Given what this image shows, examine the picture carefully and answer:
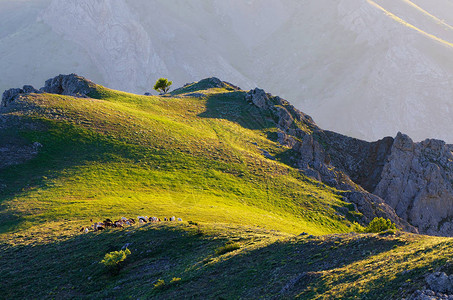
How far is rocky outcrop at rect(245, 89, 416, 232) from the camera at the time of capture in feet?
212

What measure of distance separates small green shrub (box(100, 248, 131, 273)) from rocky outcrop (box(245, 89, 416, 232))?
141 ft

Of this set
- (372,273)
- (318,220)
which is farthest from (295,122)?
(372,273)

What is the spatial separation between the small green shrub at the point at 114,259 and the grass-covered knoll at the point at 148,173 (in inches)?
427

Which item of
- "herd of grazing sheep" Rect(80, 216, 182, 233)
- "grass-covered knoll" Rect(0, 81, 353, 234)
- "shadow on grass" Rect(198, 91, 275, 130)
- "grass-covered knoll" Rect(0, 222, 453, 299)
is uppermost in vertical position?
"shadow on grass" Rect(198, 91, 275, 130)

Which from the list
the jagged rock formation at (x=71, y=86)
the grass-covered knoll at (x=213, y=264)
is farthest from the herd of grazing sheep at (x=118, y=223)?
the jagged rock formation at (x=71, y=86)

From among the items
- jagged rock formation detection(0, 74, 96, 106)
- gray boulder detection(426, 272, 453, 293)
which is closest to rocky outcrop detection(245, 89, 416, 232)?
jagged rock formation detection(0, 74, 96, 106)

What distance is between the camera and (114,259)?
27953mm

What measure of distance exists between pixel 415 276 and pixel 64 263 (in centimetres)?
2614

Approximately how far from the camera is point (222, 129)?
78.9 metres

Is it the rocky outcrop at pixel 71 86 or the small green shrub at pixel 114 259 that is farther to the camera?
the rocky outcrop at pixel 71 86

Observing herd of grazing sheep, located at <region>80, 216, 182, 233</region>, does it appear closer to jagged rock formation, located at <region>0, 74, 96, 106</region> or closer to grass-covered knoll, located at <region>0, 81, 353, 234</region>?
grass-covered knoll, located at <region>0, 81, 353, 234</region>

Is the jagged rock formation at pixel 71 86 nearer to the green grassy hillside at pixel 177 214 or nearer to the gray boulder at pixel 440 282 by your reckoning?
the green grassy hillside at pixel 177 214

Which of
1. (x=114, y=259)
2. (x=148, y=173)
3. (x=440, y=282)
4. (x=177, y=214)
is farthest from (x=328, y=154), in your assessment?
(x=440, y=282)

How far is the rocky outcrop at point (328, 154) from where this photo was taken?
64.6 m
